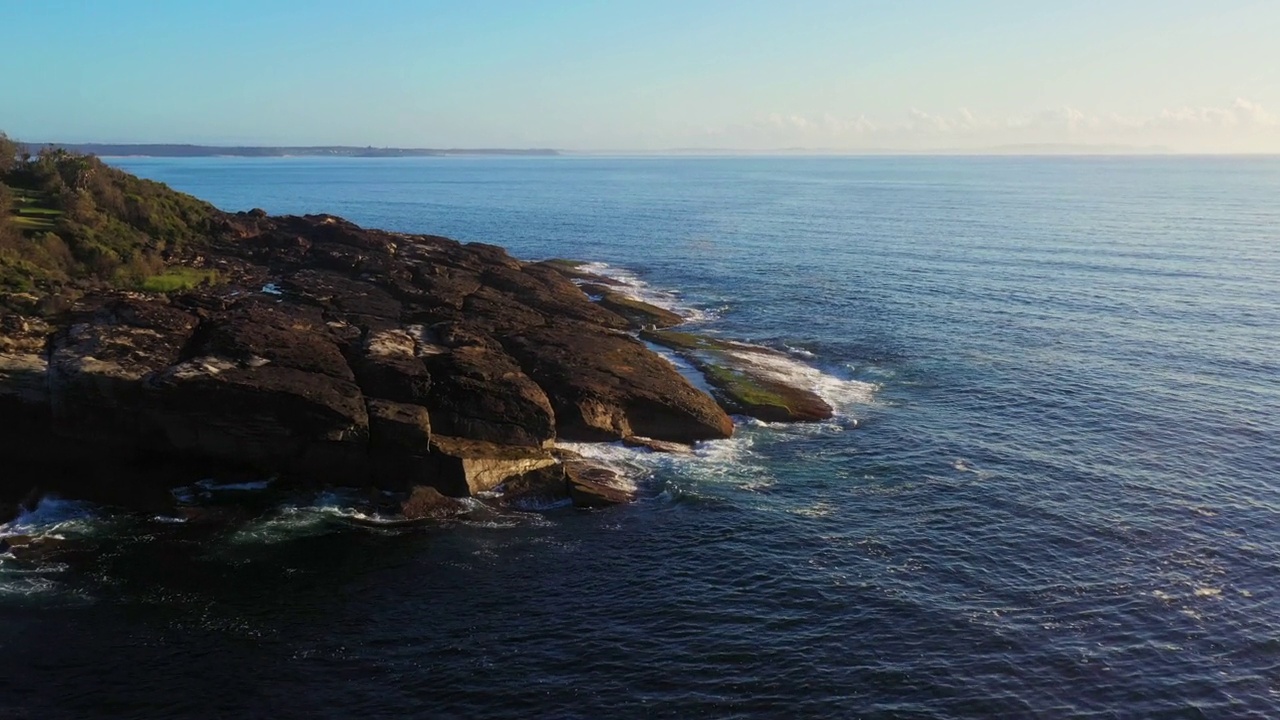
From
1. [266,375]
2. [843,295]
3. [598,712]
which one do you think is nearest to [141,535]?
[266,375]

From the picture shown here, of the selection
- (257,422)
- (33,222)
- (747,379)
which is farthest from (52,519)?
(747,379)

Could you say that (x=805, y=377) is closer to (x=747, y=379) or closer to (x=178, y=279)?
(x=747, y=379)

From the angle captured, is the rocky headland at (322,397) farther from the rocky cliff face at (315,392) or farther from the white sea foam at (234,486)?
the white sea foam at (234,486)

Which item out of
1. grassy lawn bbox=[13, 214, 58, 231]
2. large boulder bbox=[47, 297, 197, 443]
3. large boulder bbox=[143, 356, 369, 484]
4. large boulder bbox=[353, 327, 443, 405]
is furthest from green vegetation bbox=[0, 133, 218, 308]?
large boulder bbox=[353, 327, 443, 405]

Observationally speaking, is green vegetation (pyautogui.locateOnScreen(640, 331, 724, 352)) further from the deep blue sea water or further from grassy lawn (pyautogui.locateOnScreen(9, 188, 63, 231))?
grassy lawn (pyautogui.locateOnScreen(9, 188, 63, 231))

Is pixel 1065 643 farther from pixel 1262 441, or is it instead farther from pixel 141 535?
pixel 141 535

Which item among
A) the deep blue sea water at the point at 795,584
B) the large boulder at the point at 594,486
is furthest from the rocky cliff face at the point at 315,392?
the deep blue sea water at the point at 795,584
